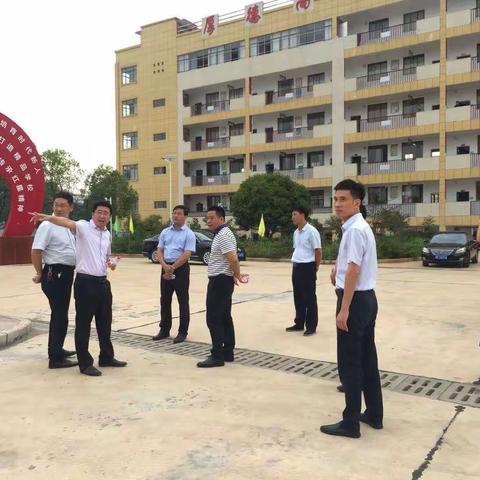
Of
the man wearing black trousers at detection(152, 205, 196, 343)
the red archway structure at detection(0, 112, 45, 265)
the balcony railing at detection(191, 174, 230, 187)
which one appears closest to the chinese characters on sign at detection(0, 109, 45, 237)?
the red archway structure at detection(0, 112, 45, 265)

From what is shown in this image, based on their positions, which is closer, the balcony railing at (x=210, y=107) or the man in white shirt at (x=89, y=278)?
the man in white shirt at (x=89, y=278)

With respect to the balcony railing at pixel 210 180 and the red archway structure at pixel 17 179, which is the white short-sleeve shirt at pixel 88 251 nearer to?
the red archway structure at pixel 17 179

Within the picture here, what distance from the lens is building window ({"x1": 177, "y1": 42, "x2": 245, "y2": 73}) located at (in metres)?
39.2

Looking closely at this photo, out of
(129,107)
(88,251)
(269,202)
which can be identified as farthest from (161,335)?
(129,107)

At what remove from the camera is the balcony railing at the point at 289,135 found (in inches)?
1415

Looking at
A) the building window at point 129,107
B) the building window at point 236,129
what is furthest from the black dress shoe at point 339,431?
the building window at point 129,107

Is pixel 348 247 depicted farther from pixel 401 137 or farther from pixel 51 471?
pixel 401 137

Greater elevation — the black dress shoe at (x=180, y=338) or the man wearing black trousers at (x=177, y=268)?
the man wearing black trousers at (x=177, y=268)

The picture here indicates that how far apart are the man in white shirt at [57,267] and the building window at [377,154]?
30.9 metres

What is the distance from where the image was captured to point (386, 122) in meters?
32.9

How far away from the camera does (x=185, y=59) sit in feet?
137

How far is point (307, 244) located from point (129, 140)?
40.3m

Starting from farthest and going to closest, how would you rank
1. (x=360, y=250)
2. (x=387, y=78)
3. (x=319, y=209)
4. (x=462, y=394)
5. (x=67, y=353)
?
1. (x=319, y=209)
2. (x=387, y=78)
3. (x=67, y=353)
4. (x=462, y=394)
5. (x=360, y=250)

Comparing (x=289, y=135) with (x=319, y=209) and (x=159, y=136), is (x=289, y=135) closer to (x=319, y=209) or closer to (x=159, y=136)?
(x=319, y=209)
